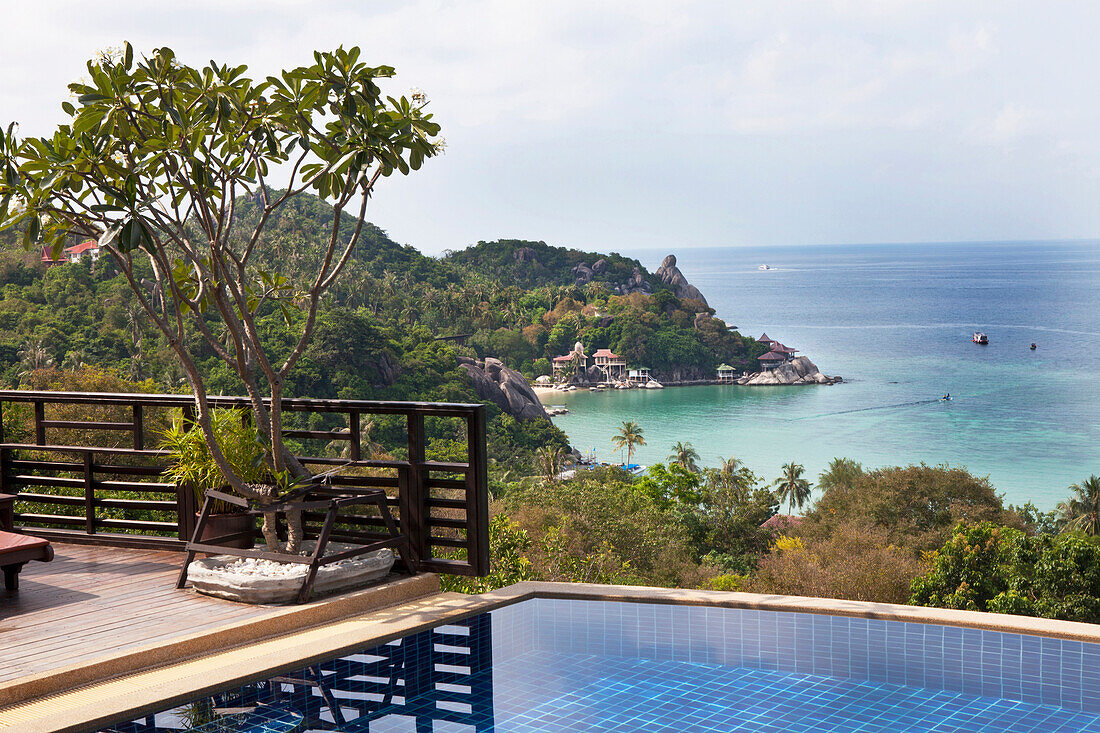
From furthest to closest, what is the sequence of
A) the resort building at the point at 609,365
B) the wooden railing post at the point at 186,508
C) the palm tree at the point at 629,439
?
the resort building at the point at 609,365 → the palm tree at the point at 629,439 → the wooden railing post at the point at 186,508

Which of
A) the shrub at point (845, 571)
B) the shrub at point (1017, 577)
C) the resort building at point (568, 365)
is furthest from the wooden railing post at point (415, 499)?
the resort building at point (568, 365)

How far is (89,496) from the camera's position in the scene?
196 inches

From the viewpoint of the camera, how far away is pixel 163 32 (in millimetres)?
59344

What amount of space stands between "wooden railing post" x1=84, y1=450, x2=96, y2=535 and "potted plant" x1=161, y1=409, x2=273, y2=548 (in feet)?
1.85

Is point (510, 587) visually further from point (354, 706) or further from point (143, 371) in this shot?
point (143, 371)

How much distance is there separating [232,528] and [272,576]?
65 centimetres

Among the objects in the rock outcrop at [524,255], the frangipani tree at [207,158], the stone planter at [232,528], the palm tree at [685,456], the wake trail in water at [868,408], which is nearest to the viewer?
the frangipani tree at [207,158]

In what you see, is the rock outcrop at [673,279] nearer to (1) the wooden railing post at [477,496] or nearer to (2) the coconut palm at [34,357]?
(2) the coconut palm at [34,357]

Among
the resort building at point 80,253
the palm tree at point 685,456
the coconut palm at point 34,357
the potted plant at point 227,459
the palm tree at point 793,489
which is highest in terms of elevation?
the resort building at point 80,253

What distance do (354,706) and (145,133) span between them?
2560 mm

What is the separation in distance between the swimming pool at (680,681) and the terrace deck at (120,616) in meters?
0.38

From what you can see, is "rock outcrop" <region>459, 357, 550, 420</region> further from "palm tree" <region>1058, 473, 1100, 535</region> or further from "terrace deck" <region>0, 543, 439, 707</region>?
"terrace deck" <region>0, 543, 439, 707</region>

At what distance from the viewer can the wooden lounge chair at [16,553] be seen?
12.7 feet

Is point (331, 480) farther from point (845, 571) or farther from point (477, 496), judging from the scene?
point (845, 571)
